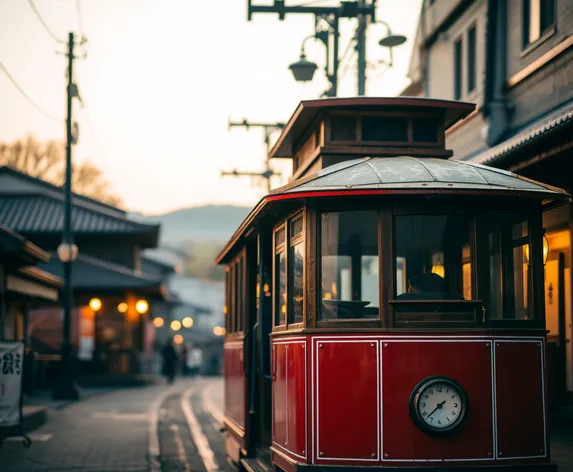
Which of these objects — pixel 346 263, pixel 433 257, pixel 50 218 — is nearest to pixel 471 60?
pixel 433 257

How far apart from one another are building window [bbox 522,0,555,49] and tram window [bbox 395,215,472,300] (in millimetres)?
7133

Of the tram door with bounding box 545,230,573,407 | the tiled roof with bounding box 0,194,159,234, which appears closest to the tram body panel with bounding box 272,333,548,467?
the tram door with bounding box 545,230,573,407

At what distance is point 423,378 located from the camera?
822cm

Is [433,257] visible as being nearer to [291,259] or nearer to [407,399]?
[291,259]

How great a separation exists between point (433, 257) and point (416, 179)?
1.17 meters

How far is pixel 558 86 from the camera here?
1503 cm

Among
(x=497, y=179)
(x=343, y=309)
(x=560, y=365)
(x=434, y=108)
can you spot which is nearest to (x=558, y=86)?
(x=560, y=365)

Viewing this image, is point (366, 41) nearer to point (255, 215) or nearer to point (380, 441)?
point (255, 215)

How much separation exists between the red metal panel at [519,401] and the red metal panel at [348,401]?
1009 millimetres

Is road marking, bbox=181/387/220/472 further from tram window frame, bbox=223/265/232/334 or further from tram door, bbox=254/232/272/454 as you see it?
tram door, bbox=254/232/272/454

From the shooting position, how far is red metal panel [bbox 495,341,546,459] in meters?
8.20

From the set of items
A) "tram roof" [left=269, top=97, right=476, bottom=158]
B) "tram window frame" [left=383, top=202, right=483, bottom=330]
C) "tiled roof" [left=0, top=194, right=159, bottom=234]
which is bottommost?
"tram window frame" [left=383, top=202, right=483, bottom=330]

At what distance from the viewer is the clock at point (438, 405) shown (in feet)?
26.6

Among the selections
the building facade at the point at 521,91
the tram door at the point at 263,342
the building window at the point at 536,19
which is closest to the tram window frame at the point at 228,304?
the tram door at the point at 263,342
